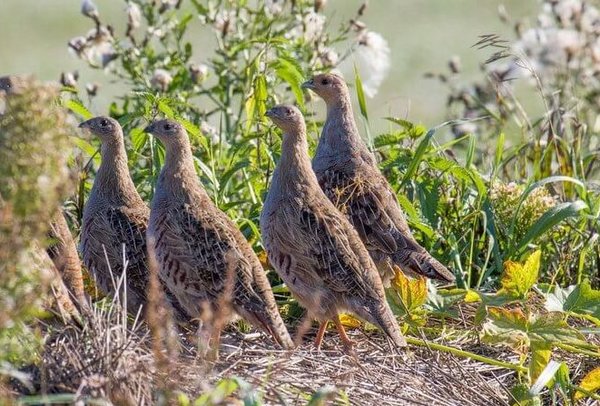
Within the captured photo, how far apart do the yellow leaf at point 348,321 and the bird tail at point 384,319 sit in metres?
0.31

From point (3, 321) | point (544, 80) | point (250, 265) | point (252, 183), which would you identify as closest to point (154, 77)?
point (252, 183)

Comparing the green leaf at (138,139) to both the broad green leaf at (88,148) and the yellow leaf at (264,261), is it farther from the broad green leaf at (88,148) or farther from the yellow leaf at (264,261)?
the yellow leaf at (264,261)

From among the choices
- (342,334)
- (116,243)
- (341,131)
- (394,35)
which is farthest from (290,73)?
(394,35)

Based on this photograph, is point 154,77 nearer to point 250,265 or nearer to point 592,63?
point 250,265

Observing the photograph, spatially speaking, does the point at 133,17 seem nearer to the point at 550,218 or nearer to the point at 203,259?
the point at 203,259

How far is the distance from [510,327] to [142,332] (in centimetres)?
152

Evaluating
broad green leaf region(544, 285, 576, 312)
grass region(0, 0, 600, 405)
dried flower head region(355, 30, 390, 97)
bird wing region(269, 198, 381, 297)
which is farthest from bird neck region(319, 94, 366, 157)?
broad green leaf region(544, 285, 576, 312)

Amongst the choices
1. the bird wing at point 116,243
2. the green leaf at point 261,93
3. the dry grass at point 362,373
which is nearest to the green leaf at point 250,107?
the green leaf at point 261,93

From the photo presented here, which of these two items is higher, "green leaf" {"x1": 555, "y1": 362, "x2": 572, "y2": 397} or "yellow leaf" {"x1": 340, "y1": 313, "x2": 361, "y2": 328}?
"yellow leaf" {"x1": 340, "y1": 313, "x2": 361, "y2": 328}

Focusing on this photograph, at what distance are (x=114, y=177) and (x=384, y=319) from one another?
1494 millimetres

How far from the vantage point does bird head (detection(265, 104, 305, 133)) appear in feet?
19.6

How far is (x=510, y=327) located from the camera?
546cm

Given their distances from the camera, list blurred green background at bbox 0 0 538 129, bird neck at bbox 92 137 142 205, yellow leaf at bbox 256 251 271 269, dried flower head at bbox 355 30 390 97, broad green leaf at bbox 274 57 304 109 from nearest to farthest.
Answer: bird neck at bbox 92 137 142 205, yellow leaf at bbox 256 251 271 269, broad green leaf at bbox 274 57 304 109, dried flower head at bbox 355 30 390 97, blurred green background at bbox 0 0 538 129

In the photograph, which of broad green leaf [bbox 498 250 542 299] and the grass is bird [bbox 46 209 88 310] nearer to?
the grass
